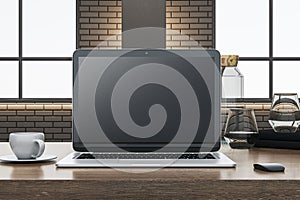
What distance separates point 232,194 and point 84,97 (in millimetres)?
527

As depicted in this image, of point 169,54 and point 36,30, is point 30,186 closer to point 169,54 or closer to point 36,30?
point 169,54

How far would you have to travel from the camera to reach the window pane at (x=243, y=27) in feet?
17.8

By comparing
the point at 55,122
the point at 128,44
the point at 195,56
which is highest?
the point at 128,44

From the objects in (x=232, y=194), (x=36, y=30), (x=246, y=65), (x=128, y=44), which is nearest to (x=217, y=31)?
(x=246, y=65)

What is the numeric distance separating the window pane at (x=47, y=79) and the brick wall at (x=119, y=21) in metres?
0.34

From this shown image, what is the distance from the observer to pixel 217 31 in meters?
5.42

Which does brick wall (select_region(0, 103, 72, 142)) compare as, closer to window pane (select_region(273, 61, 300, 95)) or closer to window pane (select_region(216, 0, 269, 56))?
window pane (select_region(216, 0, 269, 56))

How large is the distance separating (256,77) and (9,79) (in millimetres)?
2365

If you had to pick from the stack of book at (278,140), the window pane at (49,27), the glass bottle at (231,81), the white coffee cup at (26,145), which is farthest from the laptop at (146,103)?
the window pane at (49,27)

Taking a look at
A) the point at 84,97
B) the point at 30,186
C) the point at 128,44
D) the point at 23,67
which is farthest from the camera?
the point at 23,67

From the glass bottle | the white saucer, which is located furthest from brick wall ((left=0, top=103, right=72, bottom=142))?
the white saucer

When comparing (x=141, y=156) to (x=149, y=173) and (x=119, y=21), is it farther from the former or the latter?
(x=119, y=21)

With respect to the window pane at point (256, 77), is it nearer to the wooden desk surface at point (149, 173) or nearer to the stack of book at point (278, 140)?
the stack of book at point (278, 140)

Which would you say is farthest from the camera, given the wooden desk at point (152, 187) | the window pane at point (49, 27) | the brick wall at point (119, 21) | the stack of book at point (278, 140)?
the window pane at point (49, 27)
